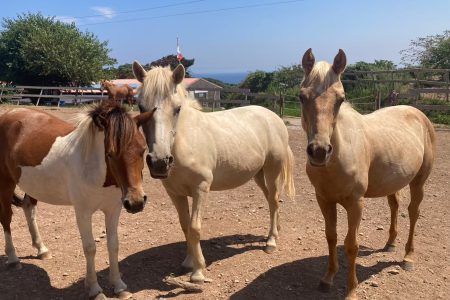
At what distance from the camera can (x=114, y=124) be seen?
Answer: 10.0 ft

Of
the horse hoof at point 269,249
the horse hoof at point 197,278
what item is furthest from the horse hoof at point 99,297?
the horse hoof at point 269,249

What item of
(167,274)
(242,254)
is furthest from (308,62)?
(167,274)

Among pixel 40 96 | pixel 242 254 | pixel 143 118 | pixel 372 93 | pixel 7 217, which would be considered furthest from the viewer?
pixel 40 96

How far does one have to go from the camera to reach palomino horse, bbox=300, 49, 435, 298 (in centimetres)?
302

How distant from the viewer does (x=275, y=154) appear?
481 cm

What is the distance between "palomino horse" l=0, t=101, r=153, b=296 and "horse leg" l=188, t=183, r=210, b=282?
67cm

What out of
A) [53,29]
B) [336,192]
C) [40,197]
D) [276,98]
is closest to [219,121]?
[336,192]

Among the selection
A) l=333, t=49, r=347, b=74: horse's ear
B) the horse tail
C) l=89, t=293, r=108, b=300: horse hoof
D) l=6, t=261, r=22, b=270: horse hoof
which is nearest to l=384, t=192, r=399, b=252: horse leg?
the horse tail

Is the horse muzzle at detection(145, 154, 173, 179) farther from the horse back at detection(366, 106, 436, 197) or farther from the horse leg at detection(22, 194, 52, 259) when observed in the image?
the horse leg at detection(22, 194, 52, 259)

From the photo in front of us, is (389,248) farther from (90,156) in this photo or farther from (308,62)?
(90,156)

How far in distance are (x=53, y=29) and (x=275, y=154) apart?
34586mm

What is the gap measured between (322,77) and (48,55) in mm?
31212

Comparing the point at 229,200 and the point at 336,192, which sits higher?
the point at 336,192

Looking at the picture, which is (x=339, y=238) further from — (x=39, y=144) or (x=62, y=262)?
(x=39, y=144)
